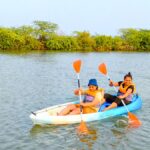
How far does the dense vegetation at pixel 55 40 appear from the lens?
159 ft

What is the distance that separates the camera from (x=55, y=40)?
5066 centimetres

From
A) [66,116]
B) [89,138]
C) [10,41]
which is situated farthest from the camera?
[10,41]

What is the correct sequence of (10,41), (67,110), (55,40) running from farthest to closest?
(55,40) → (10,41) → (67,110)

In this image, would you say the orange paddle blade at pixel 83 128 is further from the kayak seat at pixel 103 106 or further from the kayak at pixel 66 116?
the kayak seat at pixel 103 106

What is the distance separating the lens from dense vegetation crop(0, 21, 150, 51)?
48.3 metres

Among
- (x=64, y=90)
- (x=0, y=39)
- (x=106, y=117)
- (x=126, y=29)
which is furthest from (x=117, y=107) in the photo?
(x=126, y=29)

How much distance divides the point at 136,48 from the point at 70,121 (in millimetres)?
48856

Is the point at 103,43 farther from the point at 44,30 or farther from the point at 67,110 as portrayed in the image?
the point at 67,110

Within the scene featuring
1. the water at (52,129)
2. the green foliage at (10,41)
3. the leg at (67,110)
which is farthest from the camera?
the green foliage at (10,41)

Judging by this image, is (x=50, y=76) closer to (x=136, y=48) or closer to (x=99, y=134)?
(x=99, y=134)

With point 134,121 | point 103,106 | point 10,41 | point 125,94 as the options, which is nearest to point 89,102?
point 103,106

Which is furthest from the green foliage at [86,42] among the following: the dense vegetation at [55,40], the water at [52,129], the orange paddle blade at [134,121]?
Result: the orange paddle blade at [134,121]

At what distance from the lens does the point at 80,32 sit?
2168 inches

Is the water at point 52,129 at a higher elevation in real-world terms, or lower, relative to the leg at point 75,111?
lower
